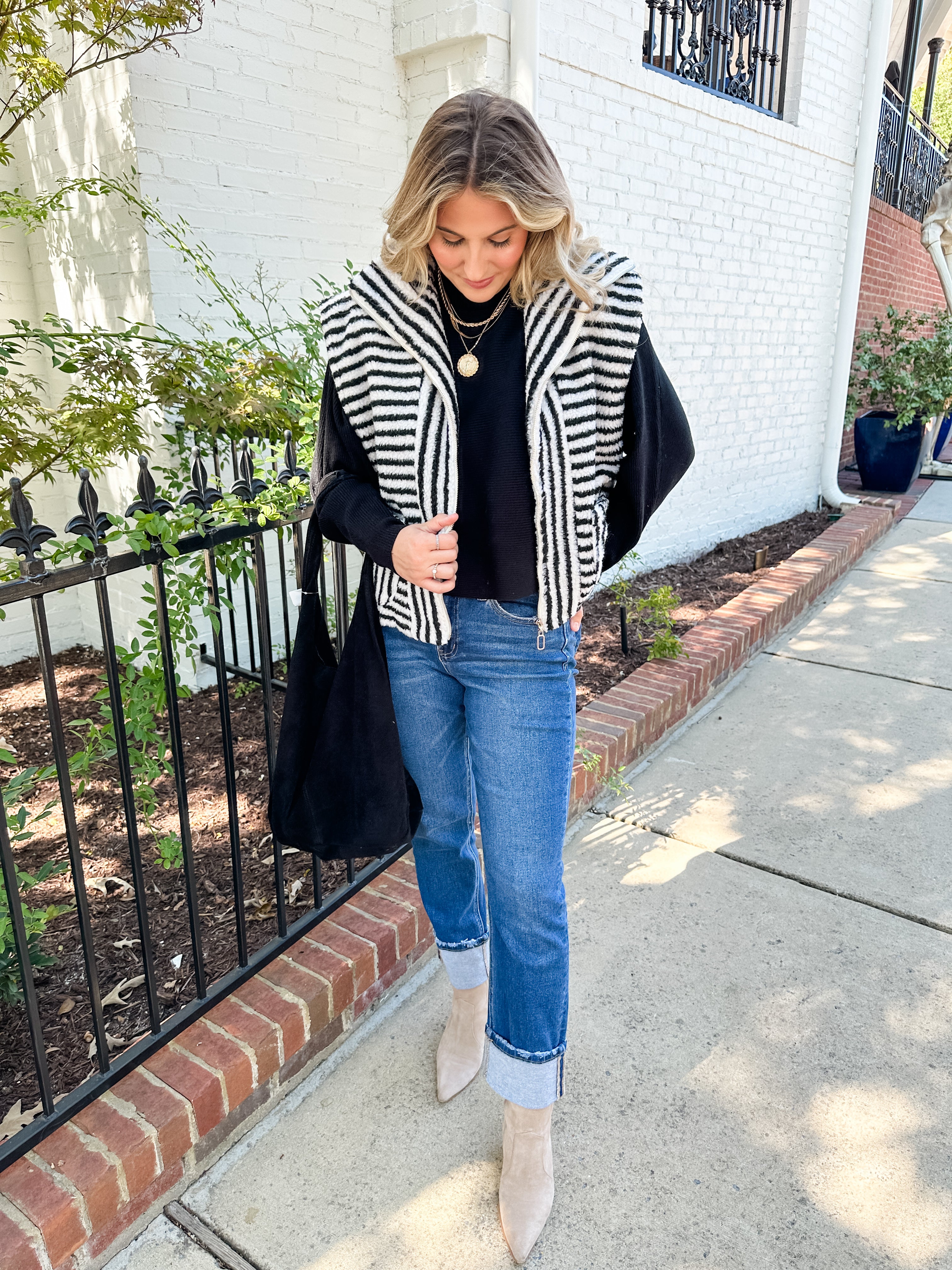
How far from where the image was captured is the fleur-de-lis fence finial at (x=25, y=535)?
1344mm

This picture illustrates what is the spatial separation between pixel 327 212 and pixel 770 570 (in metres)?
3.09

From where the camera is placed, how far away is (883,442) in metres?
7.56

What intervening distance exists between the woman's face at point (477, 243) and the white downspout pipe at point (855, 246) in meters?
6.36

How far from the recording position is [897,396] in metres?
7.45

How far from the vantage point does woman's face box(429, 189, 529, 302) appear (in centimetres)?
134

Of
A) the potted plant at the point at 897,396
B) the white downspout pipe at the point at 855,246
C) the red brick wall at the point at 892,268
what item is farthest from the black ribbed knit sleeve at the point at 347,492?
the red brick wall at the point at 892,268

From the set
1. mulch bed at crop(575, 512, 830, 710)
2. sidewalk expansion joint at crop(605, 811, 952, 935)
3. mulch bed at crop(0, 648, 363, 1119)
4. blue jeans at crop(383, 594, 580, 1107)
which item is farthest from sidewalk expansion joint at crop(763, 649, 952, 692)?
blue jeans at crop(383, 594, 580, 1107)

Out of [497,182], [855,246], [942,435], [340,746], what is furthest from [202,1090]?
[942,435]

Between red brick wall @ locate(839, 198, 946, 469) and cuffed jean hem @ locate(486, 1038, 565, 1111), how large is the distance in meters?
7.19

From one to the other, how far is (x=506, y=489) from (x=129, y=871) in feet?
5.72

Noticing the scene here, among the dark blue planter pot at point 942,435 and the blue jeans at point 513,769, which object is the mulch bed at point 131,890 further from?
the dark blue planter pot at point 942,435

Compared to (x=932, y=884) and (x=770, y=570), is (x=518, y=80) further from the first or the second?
(x=932, y=884)

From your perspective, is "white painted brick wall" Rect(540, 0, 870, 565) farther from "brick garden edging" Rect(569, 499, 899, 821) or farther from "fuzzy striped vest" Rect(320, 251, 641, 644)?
"fuzzy striped vest" Rect(320, 251, 641, 644)

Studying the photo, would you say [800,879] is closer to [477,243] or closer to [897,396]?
[477,243]
